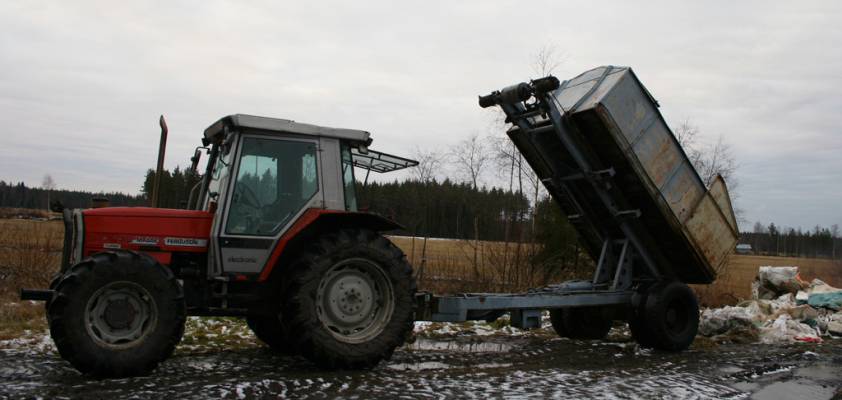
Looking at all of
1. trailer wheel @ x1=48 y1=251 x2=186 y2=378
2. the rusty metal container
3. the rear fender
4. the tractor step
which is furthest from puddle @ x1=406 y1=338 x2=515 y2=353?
the tractor step

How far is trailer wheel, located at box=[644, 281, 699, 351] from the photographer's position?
8.33 metres

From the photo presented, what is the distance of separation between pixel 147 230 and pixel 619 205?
17.8 ft

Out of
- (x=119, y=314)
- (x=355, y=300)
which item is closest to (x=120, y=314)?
(x=119, y=314)

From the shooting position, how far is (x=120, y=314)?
5.55m

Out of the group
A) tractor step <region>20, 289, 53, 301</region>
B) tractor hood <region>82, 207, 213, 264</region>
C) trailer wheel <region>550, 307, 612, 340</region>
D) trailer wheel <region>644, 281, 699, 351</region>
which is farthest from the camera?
trailer wheel <region>550, 307, 612, 340</region>

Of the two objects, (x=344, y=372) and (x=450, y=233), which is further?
(x=450, y=233)

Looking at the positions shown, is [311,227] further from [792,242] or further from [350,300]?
[792,242]

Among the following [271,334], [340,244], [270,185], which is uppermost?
[270,185]

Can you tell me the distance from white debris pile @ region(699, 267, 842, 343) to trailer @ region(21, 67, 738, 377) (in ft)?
5.73

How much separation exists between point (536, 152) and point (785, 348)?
14.0 ft

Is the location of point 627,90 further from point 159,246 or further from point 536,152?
point 159,246

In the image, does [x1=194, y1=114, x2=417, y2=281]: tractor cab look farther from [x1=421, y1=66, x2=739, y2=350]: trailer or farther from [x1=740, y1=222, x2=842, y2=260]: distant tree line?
[x1=740, y1=222, x2=842, y2=260]: distant tree line

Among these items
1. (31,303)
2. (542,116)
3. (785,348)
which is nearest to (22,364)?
(31,303)

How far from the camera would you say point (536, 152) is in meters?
8.45
